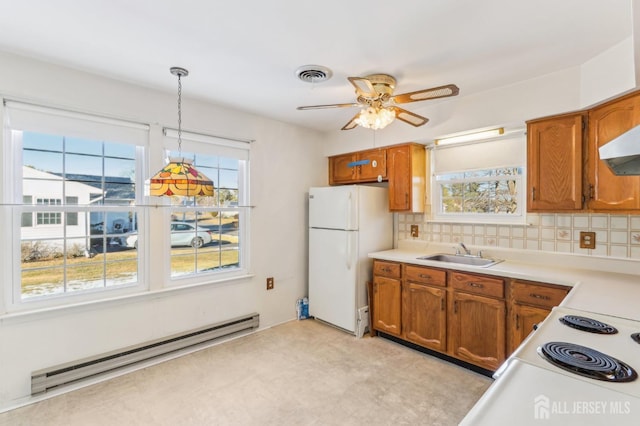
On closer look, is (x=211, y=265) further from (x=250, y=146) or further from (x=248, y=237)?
(x=250, y=146)

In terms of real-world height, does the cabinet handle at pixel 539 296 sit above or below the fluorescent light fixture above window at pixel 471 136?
below

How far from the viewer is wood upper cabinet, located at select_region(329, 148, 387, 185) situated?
3.52 meters

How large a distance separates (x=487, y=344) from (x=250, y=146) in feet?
9.43

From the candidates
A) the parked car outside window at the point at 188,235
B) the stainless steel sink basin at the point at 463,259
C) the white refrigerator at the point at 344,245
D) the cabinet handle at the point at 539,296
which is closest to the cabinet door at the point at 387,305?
the white refrigerator at the point at 344,245

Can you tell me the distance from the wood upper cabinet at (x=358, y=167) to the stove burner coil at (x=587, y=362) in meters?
2.54

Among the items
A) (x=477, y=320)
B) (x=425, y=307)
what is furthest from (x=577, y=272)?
(x=425, y=307)

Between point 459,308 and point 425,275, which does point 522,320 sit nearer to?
point 459,308

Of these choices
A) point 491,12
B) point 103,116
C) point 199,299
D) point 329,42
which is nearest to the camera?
point 491,12

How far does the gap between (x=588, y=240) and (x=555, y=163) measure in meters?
0.69

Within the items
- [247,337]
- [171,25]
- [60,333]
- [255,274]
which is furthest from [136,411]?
[171,25]

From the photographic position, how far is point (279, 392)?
7.47 feet

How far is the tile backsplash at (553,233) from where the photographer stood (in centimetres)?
231

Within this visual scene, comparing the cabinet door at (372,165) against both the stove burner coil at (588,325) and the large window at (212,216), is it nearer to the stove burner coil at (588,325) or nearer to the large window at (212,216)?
the large window at (212,216)

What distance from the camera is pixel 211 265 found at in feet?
10.4
